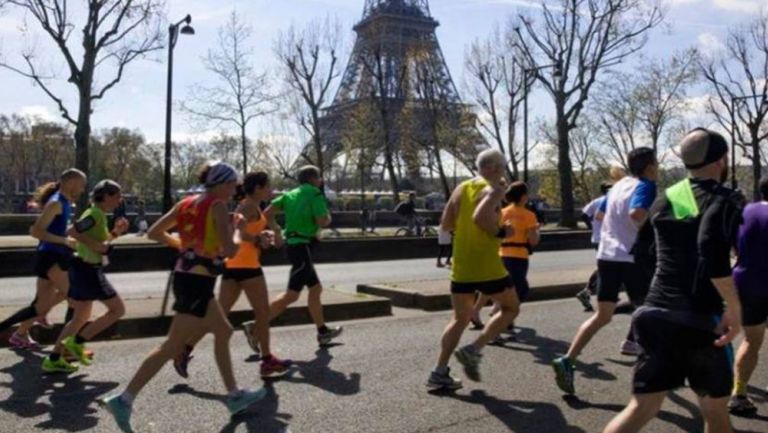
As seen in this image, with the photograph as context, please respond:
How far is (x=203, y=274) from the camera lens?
528 centimetres

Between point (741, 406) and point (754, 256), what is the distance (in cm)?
104

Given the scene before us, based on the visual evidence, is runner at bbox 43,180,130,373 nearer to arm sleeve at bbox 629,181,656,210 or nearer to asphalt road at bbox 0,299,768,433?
asphalt road at bbox 0,299,768,433

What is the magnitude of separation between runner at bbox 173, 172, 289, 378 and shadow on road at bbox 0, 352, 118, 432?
2.39ft

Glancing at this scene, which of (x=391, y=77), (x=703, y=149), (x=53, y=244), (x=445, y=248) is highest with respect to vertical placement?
(x=391, y=77)

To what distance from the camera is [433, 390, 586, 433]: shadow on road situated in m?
5.32

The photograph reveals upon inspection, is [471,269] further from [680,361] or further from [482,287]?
[680,361]

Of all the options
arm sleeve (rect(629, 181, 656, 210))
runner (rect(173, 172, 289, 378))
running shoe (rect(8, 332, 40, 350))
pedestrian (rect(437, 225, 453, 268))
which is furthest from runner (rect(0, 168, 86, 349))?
pedestrian (rect(437, 225, 453, 268))

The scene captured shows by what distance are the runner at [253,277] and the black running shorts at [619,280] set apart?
8.46 ft

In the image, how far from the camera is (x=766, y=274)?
17.8ft

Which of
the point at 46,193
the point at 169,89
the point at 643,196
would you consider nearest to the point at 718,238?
the point at 643,196

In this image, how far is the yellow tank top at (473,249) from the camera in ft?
20.1

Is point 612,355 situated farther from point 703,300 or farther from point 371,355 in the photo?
point 703,300

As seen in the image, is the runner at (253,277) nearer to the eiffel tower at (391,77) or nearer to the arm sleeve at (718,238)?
the arm sleeve at (718,238)

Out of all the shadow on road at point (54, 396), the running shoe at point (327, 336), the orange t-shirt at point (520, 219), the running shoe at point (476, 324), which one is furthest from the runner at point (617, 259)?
the shadow on road at point (54, 396)
